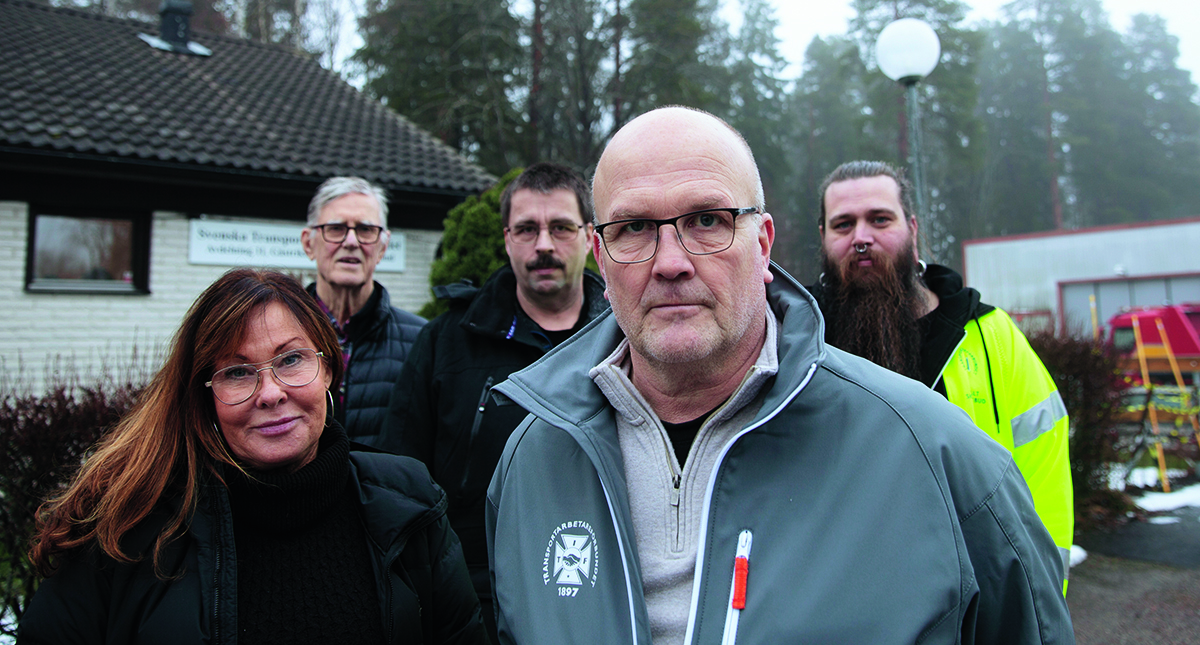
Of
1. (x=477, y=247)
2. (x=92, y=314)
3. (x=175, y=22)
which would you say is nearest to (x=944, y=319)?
(x=477, y=247)

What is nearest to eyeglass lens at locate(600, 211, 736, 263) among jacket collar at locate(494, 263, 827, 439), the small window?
jacket collar at locate(494, 263, 827, 439)

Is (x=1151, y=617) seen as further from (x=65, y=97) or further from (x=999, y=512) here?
(x=65, y=97)

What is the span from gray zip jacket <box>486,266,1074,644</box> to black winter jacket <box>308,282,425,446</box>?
1.60 m

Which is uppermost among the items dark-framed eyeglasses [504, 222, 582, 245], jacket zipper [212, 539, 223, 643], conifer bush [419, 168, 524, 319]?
conifer bush [419, 168, 524, 319]

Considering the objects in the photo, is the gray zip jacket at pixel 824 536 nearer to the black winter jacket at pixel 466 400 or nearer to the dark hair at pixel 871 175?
the black winter jacket at pixel 466 400

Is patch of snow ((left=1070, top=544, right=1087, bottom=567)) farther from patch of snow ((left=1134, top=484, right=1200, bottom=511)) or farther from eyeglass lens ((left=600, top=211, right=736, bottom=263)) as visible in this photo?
eyeglass lens ((left=600, top=211, right=736, bottom=263))

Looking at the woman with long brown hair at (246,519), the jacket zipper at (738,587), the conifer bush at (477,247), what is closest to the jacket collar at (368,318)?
the woman with long brown hair at (246,519)

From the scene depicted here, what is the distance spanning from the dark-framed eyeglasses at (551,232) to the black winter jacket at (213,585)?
3.90ft

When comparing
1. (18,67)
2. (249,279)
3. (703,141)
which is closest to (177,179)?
(18,67)

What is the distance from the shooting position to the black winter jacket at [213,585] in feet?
5.32

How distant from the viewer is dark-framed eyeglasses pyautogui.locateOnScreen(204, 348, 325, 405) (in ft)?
6.23

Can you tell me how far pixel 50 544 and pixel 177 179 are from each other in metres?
8.47

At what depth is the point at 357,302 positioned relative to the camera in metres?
3.18

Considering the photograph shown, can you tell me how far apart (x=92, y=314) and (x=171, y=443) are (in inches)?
322
